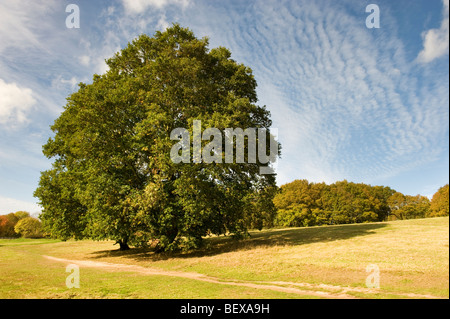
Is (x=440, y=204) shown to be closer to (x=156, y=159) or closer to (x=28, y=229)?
(x=156, y=159)

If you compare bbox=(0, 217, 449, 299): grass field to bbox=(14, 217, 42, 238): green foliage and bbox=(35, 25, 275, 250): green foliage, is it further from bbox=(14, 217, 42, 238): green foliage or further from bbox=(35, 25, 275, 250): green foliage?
bbox=(14, 217, 42, 238): green foliage

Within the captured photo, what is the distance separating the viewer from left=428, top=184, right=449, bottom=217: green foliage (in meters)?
70.0

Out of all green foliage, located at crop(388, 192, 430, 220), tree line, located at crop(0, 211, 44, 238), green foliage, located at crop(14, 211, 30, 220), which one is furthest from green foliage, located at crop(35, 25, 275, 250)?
green foliage, located at crop(14, 211, 30, 220)

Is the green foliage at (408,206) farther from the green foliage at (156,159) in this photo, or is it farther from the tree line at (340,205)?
the green foliage at (156,159)

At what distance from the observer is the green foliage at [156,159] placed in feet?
66.6

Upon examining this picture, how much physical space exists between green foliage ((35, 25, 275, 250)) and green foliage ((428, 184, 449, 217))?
72388mm

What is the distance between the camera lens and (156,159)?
20672 mm

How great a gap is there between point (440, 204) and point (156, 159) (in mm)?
85664

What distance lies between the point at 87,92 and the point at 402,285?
26.8 meters

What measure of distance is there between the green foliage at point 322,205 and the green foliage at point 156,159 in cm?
5448

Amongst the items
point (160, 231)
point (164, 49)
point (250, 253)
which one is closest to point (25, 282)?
point (160, 231)

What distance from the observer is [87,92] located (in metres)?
24.0
